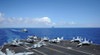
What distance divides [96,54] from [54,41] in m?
18.5

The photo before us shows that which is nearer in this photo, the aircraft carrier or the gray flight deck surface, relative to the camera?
the gray flight deck surface

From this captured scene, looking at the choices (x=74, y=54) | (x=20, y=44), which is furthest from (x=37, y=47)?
(x=74, y=54)

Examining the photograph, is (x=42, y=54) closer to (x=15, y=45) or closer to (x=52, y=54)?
(x=52, y=54)

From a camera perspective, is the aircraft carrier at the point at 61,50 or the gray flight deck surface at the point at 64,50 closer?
the gray flight deck surface at the point at 64,50

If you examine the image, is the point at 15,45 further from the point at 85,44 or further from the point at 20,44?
the point at 85,44

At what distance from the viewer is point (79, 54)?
21.3 metres

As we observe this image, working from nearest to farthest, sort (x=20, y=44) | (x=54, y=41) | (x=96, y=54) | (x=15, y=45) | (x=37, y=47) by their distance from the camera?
(x=96, y=54), (x=37, y=47), (x=15, y=45), (x=20, y=44), (x=54, y=41)

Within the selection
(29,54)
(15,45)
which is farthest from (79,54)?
(15,45)

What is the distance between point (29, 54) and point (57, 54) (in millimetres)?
6561

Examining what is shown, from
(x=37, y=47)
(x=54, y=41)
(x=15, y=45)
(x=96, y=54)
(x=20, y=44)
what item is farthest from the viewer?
(x=54, y=41)

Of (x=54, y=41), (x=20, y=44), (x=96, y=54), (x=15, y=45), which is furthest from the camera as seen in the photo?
(x=54, y=41)

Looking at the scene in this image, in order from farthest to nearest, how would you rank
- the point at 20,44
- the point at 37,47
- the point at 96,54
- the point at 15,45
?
the point at 20,44
the point at 15,45
the point at 37,47
the point at 96,54

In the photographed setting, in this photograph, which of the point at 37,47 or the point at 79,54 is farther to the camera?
the point at 37,47

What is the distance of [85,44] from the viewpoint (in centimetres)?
3191
